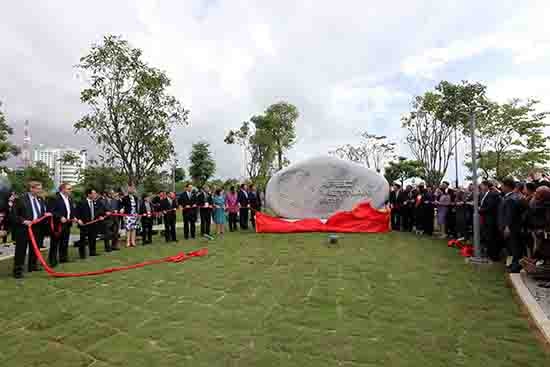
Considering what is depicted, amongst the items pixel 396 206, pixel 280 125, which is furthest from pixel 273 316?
pixel 280 125

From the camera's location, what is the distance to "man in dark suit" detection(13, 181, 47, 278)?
6247 millimetres

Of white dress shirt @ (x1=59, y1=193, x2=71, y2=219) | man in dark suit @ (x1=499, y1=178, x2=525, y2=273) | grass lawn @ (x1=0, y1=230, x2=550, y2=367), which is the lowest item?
grass lawn @ (x1=0, y1=230, x2=550, y2=367)

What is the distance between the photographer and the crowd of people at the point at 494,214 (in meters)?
5.32

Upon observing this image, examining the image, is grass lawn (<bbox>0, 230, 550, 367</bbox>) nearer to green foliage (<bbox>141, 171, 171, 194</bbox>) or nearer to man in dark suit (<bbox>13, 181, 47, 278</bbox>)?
man in dark suit (<bbox>13, 181, 47, 278</bbox>)

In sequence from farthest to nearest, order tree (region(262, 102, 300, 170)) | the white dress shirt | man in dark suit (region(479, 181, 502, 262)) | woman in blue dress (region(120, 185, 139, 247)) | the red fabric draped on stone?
tree (region(262, 102, 300, 170)), the red fabric draped on stone, woman in blue dress (region(120, 185, 139, 247)), the white dress shirt, man in dark suit (region(479, 181, 502, 262))

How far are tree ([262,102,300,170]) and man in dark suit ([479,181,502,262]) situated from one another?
97.8 feet

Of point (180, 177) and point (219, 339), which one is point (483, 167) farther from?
point (180, 177)

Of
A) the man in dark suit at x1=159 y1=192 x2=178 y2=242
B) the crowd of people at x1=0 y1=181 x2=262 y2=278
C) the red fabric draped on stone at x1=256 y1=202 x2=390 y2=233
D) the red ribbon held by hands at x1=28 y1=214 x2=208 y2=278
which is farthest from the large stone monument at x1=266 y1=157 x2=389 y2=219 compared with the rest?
the red ribbon held by hands at x1=28 y1=214 x2=208 y2=278

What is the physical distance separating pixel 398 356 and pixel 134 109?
12.4 m

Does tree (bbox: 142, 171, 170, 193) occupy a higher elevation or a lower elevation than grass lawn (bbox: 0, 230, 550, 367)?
higher

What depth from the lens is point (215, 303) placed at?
4.36 m

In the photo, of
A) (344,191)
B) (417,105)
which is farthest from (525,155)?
(344,191)

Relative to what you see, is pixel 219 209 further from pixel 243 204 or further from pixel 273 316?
pixel 273 316

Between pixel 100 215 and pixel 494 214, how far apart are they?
8.41 m
